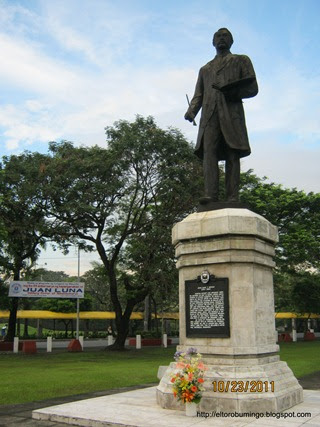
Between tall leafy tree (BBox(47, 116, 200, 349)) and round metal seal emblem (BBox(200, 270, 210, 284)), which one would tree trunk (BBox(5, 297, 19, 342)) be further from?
round metal seal emblem (BBox(200, 270, 210, 284))

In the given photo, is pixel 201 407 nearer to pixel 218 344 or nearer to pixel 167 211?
pixel 218 344

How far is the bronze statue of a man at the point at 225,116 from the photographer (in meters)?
8.88

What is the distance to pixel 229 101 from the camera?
9117 mm

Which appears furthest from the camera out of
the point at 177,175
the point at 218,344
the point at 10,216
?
the point at 10,216

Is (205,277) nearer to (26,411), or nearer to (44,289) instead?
(26,411)

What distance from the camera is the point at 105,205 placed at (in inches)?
1009

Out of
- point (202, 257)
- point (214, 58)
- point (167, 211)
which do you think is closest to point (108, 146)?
point (167, 211)

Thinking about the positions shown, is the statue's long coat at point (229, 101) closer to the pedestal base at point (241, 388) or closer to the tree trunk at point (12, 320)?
the pedestal base at point (241, 388)

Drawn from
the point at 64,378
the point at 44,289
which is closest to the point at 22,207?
the point at 44,289

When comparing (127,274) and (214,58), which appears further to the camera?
(127,274)

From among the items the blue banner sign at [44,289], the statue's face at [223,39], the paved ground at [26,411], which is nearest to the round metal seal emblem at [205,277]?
the paved ground at [26,411]

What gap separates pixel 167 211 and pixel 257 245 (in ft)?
56.8

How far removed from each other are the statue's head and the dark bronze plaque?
465 cm
